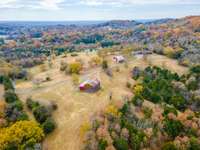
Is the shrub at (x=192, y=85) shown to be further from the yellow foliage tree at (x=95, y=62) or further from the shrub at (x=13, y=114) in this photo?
the shrub at (x=13, y=114)

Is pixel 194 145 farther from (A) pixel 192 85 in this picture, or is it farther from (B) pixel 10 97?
(B) pixel 10 97

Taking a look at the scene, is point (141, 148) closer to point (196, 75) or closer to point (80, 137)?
point (80, 137)

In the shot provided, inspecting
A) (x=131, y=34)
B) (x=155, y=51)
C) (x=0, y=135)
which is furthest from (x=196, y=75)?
(x=131, y=34)

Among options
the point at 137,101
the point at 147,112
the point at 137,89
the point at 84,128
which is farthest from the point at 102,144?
the point at 137,89

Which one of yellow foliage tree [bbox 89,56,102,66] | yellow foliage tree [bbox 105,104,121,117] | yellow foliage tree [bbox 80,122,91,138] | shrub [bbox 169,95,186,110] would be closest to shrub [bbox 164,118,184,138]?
yellow foliage tree [bbox 105,104,121,117]

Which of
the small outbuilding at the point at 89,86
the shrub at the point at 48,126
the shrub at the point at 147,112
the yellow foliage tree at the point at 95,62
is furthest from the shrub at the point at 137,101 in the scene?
the yellow foliage tree at the point at 95,62

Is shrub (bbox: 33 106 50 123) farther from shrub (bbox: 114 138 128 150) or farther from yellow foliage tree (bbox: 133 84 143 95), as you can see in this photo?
yellow foliage tree (bbox: 133 84 143 95)
